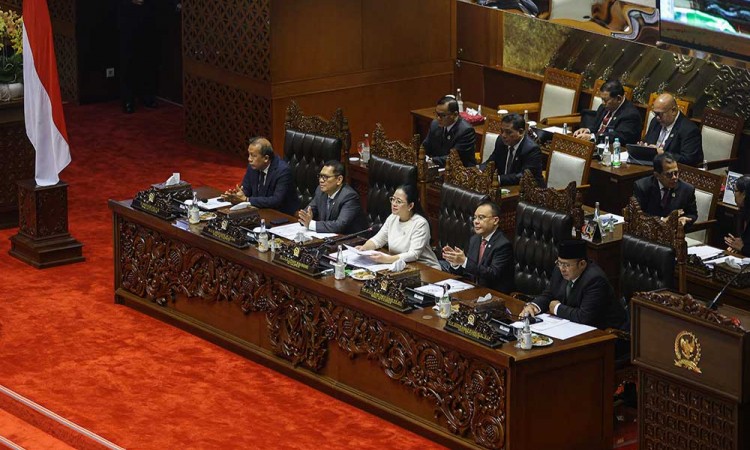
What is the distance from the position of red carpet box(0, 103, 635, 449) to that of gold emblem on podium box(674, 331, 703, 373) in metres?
1.37

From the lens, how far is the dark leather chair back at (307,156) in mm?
10031

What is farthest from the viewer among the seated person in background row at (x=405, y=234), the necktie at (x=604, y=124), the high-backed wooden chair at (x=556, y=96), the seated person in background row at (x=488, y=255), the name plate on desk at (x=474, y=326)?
the high-backed wooden chair at (x=556, y=96)

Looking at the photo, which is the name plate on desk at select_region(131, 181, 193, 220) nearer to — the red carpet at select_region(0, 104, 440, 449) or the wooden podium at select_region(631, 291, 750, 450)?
the red carpet at select_region(0, 104, 440, 449)

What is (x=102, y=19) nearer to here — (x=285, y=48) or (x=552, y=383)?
(x=285, y=48)

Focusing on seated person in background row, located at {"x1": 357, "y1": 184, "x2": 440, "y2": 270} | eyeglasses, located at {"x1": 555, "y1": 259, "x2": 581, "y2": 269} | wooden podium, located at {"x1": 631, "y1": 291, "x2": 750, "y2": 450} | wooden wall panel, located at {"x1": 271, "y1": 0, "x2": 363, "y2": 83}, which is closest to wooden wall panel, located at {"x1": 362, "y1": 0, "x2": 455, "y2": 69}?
wooden wall panel, located at {"x1": 271, "y1": 0, "x2": 363, "y2": 83}

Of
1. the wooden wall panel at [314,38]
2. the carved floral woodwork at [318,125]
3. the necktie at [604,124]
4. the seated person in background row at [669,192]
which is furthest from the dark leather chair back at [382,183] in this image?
the wooden wall panel at [314,38]

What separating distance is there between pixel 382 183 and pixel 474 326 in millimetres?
2702

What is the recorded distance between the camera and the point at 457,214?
9000 mm

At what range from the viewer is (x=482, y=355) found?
271 inches

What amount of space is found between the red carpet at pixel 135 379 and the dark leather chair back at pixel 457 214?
5.05 feet

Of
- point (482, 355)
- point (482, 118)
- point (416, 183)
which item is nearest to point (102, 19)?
point (482, 118)

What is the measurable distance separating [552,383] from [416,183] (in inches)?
109

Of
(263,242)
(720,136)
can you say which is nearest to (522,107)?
(720,136)

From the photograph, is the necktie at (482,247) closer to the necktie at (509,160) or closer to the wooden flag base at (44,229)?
the necktie at (509,160)
